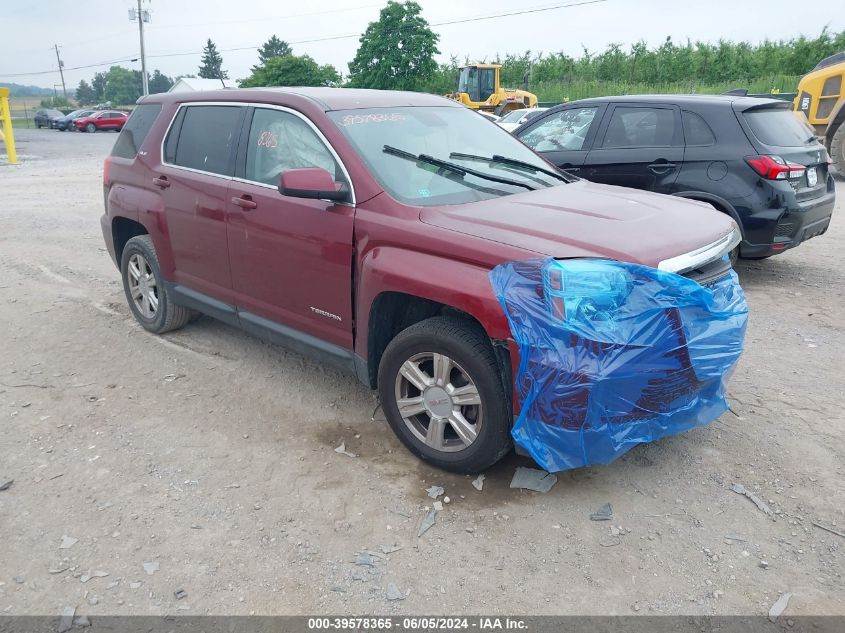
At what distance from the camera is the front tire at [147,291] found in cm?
518

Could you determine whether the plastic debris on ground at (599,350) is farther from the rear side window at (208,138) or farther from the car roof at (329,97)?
the rear side window at (208,138)

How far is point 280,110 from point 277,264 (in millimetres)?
957

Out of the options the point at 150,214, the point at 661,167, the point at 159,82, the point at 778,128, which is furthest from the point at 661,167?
the point at 159,82

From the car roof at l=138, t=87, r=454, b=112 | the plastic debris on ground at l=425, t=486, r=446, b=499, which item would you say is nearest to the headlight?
the plastic debris on ground at l=425, t=486, r=446, b=499

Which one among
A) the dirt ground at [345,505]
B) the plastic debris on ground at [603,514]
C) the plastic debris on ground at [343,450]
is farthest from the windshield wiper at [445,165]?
the plastic debris on ground at [603,514]

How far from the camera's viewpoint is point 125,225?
5.59 meters

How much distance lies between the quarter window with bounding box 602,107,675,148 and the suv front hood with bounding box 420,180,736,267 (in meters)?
2.96

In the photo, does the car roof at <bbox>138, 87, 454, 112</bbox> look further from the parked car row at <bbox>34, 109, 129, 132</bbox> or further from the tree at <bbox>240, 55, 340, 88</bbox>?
the tree at <bbox>240, 55, 340, 88</bbox>

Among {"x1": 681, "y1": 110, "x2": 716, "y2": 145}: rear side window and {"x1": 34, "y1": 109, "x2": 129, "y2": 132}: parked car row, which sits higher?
{"x1": 34, "y1": 109, "x2": 129, "y2": 132}: parked car row

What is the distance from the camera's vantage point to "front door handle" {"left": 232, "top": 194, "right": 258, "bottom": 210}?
408 cm

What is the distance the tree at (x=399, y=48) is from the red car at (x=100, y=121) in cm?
1888

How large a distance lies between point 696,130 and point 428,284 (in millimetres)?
4480

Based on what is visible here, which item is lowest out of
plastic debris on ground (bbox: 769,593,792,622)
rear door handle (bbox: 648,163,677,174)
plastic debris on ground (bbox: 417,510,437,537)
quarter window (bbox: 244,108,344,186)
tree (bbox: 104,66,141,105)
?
plastic debris on ground (bbox: 769,593,792,622)

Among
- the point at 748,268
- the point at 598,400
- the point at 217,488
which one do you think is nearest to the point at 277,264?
the point at 217,488
